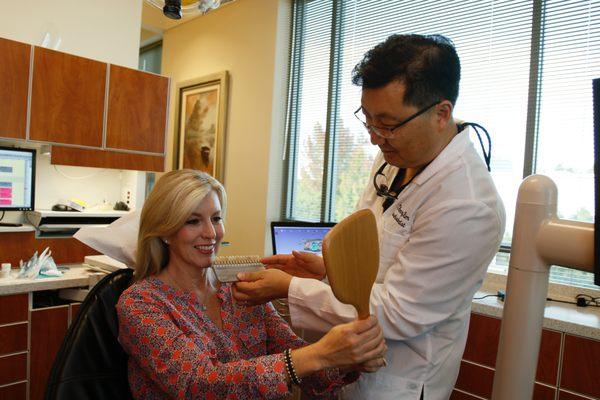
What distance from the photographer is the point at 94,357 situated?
1253 millimetres

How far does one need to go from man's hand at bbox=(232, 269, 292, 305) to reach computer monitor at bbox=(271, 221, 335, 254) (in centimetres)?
151

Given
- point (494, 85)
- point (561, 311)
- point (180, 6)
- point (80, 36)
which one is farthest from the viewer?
point (80, 36)

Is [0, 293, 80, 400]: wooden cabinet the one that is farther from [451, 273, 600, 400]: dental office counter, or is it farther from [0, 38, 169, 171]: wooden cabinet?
[451, 273, 600, 400]: dental office counter

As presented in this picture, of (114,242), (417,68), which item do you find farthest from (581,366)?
(114,242)

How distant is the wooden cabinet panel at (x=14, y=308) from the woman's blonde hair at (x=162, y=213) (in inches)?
46.9

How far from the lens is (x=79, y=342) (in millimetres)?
1227

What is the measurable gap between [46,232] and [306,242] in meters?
1.66

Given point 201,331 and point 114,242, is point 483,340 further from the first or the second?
point 114,242

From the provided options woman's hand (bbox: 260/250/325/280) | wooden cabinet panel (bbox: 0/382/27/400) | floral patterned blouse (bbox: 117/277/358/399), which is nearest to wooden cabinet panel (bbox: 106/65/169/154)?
wooden cabinet panel (bbox: 0/382/27/400)

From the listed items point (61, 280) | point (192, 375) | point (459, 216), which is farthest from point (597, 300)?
point (61, 280)

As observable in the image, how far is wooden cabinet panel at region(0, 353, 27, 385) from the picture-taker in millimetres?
2275

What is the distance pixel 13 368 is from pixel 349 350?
205 cm

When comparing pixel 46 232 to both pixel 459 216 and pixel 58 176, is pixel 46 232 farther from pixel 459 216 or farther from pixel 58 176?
pixel 459 216

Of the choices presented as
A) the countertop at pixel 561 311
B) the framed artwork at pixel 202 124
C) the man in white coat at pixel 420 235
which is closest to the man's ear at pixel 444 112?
the man in white coat at pixel 420 235
